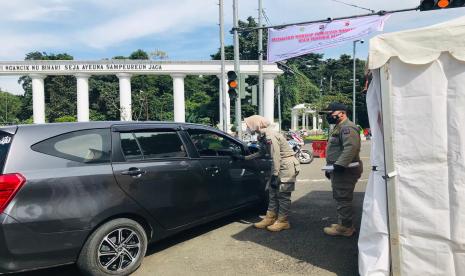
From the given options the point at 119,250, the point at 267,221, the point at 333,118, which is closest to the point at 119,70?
the point at 267,221

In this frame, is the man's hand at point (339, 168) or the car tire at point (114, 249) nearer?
the car tire at point (114, 249)

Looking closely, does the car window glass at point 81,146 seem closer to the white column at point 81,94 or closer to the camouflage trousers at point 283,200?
the camouflage trousers at point 283,200

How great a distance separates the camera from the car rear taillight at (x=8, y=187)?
378 centimetres

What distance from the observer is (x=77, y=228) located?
4152mm

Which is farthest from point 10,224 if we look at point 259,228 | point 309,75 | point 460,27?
point 309,75

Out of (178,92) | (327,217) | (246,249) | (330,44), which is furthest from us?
(178,92)

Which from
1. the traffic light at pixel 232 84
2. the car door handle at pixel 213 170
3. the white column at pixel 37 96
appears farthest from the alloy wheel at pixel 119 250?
the white column at pixel 37 96

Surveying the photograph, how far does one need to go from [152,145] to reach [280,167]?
193 centimetres

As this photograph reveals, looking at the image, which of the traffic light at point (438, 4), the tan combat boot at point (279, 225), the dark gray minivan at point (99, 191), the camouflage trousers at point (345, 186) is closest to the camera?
the dark gray minivan at point (99, 191)

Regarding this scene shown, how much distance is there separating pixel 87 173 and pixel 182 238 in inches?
84.8

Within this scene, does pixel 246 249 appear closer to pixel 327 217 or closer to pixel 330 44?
pixel 327 217

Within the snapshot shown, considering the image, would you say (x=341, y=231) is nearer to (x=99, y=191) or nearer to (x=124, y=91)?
(x=99, y=191)

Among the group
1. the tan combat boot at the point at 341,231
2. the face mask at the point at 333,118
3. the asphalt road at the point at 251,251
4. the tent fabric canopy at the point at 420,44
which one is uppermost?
the tent fabric canopy at the point at 420,44

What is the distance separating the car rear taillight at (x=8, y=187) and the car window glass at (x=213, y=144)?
2.42 metres
